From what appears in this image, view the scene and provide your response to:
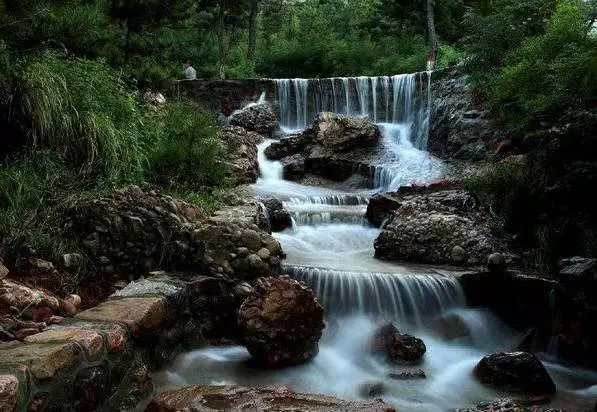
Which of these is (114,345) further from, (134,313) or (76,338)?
(134,313)

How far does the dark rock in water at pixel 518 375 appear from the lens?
427 cm

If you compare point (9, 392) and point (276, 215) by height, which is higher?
point (9, 392)

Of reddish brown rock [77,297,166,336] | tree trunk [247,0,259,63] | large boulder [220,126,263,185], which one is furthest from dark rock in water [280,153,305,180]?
tree trunk [247,0,259,63]

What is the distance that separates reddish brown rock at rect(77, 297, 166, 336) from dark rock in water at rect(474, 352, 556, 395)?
281 centimetres

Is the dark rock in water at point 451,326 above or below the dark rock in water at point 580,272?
below

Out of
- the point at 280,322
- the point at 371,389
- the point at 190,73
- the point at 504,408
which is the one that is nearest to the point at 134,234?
the point at 280,322

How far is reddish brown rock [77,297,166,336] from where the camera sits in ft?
11.8

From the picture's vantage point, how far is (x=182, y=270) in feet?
16.7

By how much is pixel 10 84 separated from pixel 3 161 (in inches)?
31.8

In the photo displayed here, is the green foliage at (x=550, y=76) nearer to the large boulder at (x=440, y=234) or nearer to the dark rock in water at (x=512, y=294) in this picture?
the large boulder at (x=440, y=234)

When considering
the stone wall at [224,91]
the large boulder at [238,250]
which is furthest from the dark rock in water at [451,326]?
the stone wall at [224,91]

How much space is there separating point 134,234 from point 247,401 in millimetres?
2257

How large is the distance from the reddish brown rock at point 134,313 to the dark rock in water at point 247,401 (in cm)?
52

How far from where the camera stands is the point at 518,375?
4.32 metres
